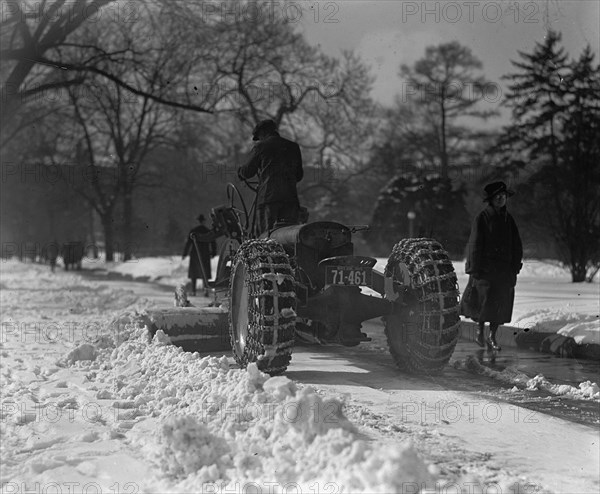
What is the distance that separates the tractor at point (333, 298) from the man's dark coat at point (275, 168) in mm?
530

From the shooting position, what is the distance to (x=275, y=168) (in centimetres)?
696

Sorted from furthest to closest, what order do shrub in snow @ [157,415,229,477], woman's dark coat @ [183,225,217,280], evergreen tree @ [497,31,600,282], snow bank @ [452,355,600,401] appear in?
evergreen tree @ [497,31,600,282], woman's dark coat @ [183,225,217,280], snow bank @ [452,355,600,401], shrub in snow @ [157,415,229,477]

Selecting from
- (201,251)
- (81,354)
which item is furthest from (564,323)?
(201,251)

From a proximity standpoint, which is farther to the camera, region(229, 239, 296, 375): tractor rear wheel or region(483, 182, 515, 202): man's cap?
region(483, 182, 515, 202): man's cap

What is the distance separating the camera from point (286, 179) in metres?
6.97

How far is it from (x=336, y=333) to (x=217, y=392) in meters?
1.61

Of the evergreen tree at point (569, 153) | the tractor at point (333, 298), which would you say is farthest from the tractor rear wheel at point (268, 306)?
the evergreen tree at point (569, 153)

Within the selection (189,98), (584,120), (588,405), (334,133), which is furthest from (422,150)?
(588,405)

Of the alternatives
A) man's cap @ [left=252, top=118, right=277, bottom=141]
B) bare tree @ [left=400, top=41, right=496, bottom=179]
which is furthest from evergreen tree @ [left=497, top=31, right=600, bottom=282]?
man's cap @ [left=252, top=118, right=277, bottom=141]

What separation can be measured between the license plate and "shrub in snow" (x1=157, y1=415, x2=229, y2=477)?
7.92ft

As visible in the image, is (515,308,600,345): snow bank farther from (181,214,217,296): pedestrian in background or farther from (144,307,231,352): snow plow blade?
(181,214,217,296): pedestrian in background

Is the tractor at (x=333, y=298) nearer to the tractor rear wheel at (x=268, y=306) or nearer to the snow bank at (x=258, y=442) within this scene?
the tractor rear wheel at (x=268, y=306)

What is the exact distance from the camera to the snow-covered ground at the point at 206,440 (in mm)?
3158

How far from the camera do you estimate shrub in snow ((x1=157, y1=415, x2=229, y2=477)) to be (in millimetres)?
3465
